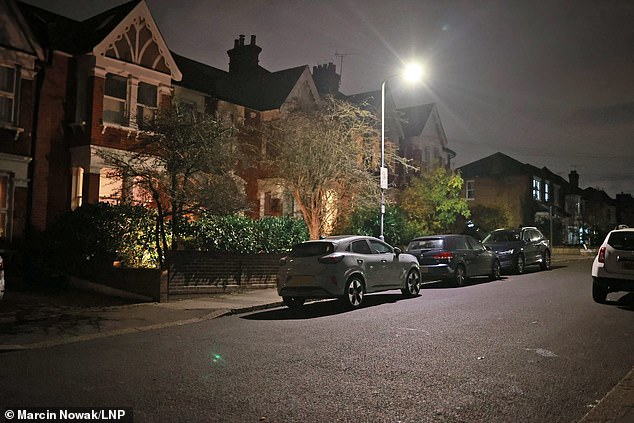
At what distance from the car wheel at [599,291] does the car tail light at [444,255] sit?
15.5ft

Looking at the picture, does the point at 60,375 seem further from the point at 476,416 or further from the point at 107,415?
the point at 476,416

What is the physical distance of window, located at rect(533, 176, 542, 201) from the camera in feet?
181

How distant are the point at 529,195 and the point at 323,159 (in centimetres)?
3947

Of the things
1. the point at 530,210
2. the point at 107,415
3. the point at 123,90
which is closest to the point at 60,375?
the point at 107,415

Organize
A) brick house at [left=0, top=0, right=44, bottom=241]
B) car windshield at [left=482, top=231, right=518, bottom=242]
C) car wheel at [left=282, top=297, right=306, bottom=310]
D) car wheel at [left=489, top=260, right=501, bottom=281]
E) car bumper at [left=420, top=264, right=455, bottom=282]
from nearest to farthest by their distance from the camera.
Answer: car wheel at [left=282, top=297, right=306, bottom=310] < car bumper at [left=420, top=264, right=455, bottom=282] < brick house at [left=0, top=0, right=44, bottom=241] < car wheel at [left=489, top=260, right=501, bottom=281] < car windshield at [left=482, top=231, right=518, bottom=242]

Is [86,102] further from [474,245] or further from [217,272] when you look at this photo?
[474,245]

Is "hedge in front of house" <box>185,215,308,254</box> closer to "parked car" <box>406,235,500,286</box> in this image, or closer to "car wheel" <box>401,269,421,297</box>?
"parked car" <box>406,235,500,286</box>

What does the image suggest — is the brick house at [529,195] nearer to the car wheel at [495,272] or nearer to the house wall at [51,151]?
the car wheel at [495,272]

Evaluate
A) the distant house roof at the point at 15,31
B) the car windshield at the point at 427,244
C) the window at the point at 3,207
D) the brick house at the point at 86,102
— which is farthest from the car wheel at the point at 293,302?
the distant house roof at the point at 15,31

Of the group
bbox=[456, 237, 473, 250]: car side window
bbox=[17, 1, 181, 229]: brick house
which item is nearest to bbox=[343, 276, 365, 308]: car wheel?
bbox=[456, 237, 473, 250]: car side window

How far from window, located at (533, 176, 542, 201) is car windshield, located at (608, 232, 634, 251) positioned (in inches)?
1766

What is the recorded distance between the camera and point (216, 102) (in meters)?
24.0

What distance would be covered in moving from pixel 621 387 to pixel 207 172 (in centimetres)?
1110

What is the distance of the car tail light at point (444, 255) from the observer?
16719mm
